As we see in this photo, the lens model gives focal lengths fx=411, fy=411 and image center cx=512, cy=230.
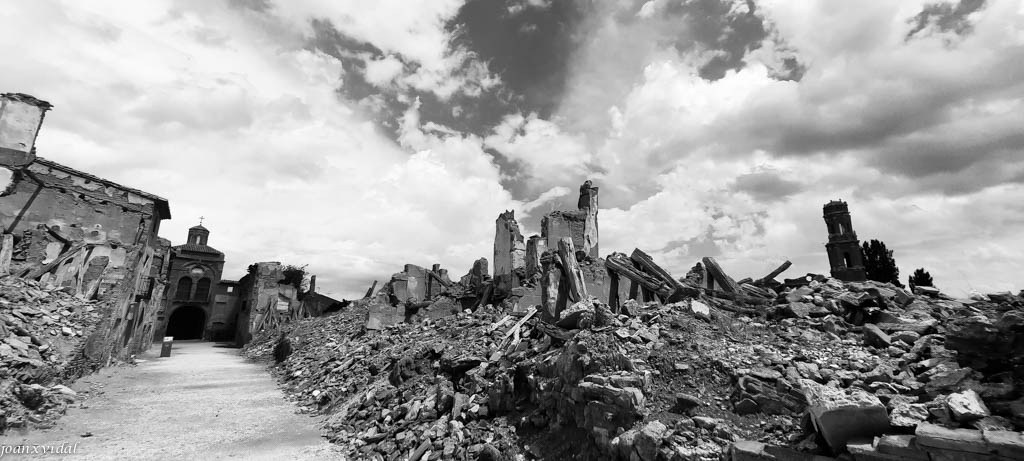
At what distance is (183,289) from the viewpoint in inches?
1422

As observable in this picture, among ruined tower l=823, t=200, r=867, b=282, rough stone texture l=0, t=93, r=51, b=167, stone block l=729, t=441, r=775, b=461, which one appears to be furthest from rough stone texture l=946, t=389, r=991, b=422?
ruined tower l=823, t=200, r=867, b=282

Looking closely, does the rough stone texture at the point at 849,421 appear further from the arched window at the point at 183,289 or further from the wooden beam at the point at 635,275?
the arched window at the point at 183,289

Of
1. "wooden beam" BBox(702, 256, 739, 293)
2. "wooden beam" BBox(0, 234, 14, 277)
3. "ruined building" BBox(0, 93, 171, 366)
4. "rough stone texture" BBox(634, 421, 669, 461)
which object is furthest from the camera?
"ruined building" BBox(0, 93, 171, 366)

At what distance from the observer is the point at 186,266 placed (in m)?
36.6

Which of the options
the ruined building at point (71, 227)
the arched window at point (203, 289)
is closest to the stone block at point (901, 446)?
the ruined building at point (71, 227)

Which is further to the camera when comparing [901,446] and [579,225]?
[579,225]

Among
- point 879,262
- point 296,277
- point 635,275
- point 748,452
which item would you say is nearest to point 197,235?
point 296,277

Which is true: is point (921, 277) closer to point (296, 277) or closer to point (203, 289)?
point (296, 277)

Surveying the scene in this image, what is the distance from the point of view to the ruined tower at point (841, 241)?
2336 centimetres

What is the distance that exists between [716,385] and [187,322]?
4410 cm

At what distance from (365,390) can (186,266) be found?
3809 cm

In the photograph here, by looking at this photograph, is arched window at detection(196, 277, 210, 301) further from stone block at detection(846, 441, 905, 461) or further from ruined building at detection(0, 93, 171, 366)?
stone block at detection(846, 441, 905, 461)

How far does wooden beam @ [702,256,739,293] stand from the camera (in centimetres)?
846

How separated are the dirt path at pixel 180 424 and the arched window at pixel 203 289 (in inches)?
1153
